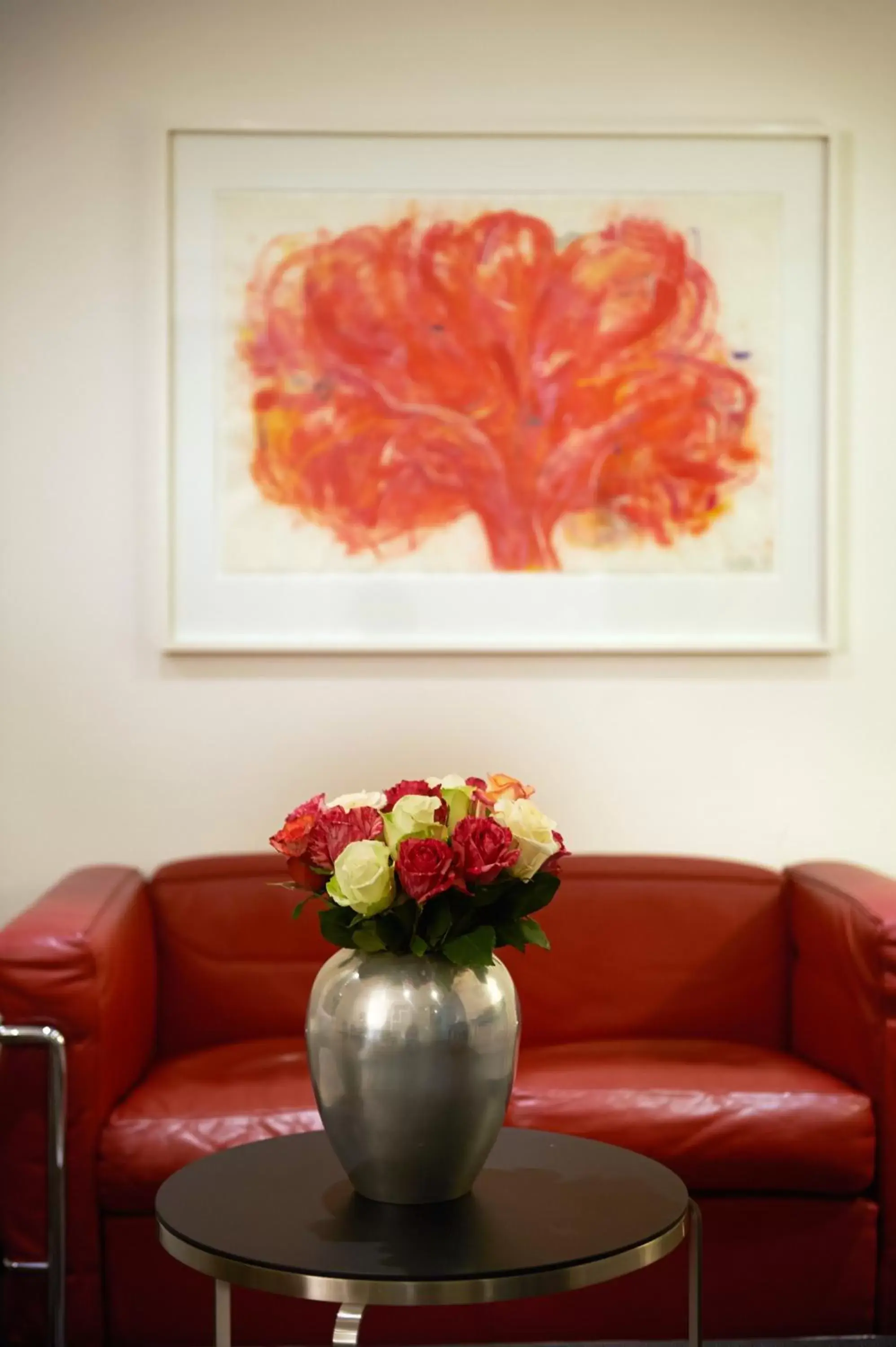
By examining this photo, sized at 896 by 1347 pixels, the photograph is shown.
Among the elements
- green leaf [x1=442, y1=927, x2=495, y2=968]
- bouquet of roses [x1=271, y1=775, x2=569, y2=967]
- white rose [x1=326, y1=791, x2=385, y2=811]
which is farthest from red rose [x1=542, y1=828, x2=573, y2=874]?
white rose [x1=326, y1=791, x2=385, y2=811]

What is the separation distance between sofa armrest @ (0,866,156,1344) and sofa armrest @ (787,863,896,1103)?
139cm

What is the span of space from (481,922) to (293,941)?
1365 millimetres

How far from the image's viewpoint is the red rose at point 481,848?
1.83 m

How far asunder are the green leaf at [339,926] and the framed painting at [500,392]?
1.60 meters

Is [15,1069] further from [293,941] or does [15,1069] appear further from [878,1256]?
[878,1256]

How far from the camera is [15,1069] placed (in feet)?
8.65

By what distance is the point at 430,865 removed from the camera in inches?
71.2

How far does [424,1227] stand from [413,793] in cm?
54

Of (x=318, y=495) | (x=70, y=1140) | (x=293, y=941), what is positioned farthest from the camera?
(x=318, y=495)

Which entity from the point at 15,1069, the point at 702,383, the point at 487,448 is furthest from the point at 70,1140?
the point at 702,383

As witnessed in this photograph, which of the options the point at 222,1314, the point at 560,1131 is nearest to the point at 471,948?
the point at 222,1314

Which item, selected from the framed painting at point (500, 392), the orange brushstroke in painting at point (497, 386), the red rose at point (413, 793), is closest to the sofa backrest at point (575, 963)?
the framed painting at point (500, 392)

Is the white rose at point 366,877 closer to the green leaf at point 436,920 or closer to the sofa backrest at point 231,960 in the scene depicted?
the green leaf at point 436,920

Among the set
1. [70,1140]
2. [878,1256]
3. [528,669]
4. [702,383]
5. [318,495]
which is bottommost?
[878,1256]
